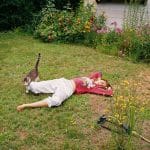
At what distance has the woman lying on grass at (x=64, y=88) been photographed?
22.4 feet

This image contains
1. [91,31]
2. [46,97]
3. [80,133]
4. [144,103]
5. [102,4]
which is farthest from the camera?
[102,4]

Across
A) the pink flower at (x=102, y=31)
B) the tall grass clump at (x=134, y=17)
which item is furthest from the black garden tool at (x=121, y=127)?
the pink flower at (x=102, y=31)

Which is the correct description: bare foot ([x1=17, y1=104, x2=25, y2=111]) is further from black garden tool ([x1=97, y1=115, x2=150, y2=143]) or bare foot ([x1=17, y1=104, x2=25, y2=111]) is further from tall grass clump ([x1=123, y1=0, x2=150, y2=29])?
tall grass clump ([x1=123, y1=0, x2=150, y2=29])

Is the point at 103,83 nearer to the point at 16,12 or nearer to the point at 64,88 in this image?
the point at 64,88

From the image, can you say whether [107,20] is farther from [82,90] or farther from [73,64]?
[82,90]

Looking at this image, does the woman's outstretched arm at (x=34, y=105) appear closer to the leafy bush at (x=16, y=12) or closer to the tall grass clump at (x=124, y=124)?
the tall grass clump at (x=124, y=124)

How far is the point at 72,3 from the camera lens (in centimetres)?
1207

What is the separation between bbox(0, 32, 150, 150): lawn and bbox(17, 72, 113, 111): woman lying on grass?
0.09 metres

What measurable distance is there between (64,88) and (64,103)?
0.25m

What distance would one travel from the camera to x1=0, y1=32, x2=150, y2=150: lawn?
A: 5932mm

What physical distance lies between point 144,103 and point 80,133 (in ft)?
3.58

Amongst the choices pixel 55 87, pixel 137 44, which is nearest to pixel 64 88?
pixel 55 87

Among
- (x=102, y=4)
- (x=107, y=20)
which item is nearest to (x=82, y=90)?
(x=107, y=20)

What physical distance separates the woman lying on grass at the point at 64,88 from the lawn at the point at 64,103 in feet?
0.31
